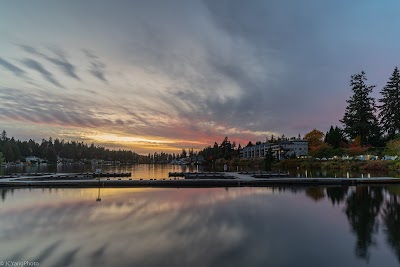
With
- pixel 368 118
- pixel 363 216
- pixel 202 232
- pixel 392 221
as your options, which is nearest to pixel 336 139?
pixel 368 118

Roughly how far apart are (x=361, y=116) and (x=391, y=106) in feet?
27.6

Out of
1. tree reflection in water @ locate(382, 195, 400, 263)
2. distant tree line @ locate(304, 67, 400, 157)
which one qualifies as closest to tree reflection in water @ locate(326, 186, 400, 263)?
tree reflection in water @ locate(382, 195, 400, 263)

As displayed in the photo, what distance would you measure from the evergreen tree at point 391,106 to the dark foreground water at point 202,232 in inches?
2715

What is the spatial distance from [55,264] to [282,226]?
→ 9.36 meters

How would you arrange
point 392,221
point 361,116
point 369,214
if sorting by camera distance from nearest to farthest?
point 392,221 < point 369,214 < point 361,116

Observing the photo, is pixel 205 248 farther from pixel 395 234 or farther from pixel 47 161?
pixel 47 161

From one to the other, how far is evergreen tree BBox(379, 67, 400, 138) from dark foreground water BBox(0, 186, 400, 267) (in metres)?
69.0

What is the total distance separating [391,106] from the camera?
79.8 m

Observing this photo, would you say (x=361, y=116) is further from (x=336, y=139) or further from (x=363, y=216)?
(x=363, y=216)

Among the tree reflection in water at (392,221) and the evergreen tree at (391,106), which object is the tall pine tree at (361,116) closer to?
the evergreen tree at (391,106)

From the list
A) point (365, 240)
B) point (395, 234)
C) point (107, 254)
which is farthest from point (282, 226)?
point (107, 254)

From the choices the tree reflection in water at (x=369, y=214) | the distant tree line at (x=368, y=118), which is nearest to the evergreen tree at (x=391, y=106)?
the distant tree line at (x=368, y=118)

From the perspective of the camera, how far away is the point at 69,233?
12508 millimetres

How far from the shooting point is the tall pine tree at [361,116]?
261 feet
